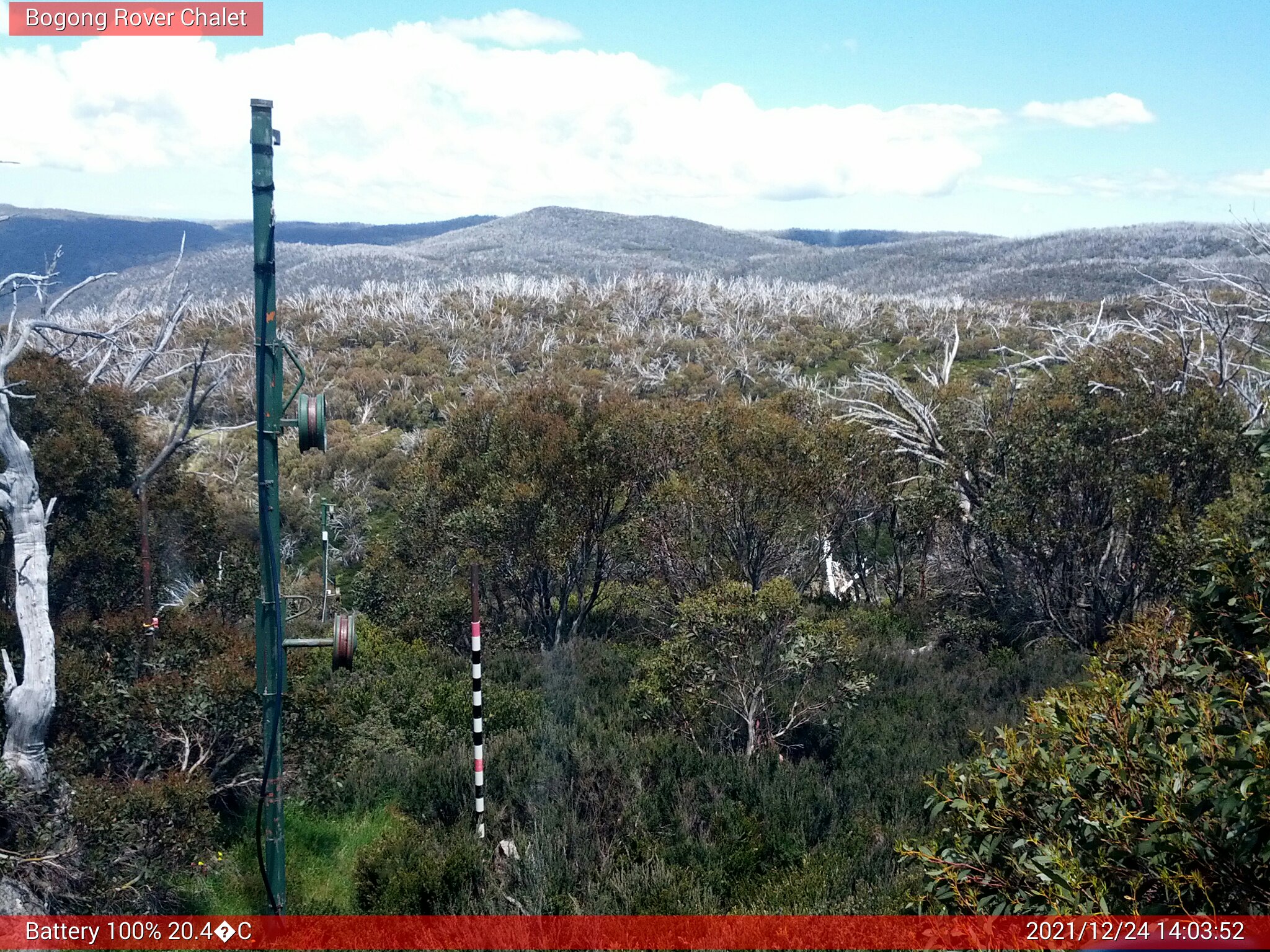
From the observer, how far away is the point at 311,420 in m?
4.87

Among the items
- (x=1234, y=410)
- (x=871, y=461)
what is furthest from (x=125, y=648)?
(x=1234, y=410)

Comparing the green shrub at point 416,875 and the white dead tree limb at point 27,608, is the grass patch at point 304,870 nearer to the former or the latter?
the green shrub at point 416,875

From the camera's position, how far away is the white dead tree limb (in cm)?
707

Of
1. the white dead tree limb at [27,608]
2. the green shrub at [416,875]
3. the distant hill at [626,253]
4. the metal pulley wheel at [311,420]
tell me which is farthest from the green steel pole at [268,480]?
the distant hill at [626,253]

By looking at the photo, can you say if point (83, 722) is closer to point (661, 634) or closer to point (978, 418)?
point (661, 634)

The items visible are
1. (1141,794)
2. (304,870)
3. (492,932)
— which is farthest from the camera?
(304,870)

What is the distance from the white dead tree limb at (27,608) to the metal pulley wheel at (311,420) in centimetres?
291

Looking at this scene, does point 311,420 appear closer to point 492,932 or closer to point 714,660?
point 492,932

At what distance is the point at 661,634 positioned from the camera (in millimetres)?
13602

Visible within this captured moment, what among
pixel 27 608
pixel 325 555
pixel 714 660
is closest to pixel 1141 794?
pixel 714 660

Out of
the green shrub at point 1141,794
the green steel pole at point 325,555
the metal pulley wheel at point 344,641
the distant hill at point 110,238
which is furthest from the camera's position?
the distant hill at point 110,238

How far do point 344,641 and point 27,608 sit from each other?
3678mm

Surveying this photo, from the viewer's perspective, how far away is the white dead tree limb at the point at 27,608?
7066mm

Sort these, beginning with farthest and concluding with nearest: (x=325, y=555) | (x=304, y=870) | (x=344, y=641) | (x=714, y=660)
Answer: (x=325, y=555) → (x=714, y=660) → (x=304, y=870) → (x=344, y=641)
